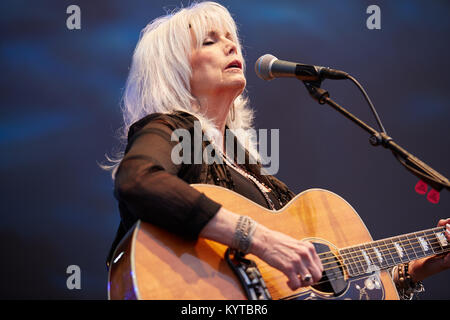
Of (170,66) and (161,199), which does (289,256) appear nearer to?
(161,199)

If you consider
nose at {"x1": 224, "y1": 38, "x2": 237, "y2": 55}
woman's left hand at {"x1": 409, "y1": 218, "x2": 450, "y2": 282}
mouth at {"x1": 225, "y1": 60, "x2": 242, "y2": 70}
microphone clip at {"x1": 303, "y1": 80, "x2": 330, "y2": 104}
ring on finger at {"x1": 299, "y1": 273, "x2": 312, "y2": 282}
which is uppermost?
nose at {"x1": 224, "y1": 38, "x2": 237, "y2": 55}

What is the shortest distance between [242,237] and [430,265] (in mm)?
1124

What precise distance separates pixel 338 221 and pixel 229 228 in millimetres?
690

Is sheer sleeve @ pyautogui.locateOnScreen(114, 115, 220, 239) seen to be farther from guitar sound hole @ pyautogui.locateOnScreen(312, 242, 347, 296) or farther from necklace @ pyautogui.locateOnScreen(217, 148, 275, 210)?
necklace @ pyautogui.locateOnScreen(217, 148, 275, 210)

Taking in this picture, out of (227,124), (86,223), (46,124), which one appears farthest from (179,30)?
(86,223)

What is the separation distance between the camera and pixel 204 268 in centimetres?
136

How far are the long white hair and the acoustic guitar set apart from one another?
0.53 m

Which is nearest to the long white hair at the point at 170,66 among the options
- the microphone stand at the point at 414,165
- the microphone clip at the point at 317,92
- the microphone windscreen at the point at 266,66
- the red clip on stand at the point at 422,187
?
the microphone windscreen at the point at 266,66

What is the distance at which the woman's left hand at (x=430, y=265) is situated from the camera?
2047 millimetres

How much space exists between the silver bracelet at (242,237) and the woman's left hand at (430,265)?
3.51ft

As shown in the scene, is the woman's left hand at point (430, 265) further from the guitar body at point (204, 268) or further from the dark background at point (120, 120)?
the dark background at point (120, 120)

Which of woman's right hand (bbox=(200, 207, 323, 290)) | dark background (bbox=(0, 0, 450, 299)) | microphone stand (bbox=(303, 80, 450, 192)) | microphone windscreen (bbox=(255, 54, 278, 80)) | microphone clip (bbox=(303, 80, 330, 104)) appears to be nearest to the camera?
woman's right hand (bbox=(200, 207, 323, 290))

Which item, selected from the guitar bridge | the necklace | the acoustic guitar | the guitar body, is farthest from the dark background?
the guitar bridge

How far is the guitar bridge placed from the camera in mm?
1383
